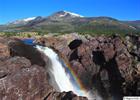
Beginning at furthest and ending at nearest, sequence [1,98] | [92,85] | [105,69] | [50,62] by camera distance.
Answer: [105,69]
[92,85]
[50,62]
[1,98]

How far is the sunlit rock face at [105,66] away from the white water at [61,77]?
7822 millimetres

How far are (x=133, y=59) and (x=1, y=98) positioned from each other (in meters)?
65.1

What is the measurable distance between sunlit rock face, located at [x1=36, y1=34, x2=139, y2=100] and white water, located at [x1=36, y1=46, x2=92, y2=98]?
7822mm

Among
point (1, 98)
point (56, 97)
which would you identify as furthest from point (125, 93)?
point (1, 98)

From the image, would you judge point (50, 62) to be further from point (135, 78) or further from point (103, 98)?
point (135, 78)

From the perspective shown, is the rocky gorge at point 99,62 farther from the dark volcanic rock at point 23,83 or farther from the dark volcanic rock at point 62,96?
the dark volcanic rock at point 62,96

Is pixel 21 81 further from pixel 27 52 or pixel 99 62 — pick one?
pixel 99 62

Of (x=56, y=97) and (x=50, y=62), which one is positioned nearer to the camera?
(x=56, y=97)

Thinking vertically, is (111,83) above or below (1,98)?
below

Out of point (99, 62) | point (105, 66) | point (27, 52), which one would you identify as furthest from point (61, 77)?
point (99, 62)

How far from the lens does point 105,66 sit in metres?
108

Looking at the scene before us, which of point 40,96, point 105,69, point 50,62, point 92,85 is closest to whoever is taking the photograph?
point 40,96

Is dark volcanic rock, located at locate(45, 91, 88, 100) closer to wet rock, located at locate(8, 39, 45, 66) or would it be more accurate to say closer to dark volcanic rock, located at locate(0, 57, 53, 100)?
dark volcanic rock, located at locate(0, 57, 53, 100)

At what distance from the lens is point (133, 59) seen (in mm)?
112062
